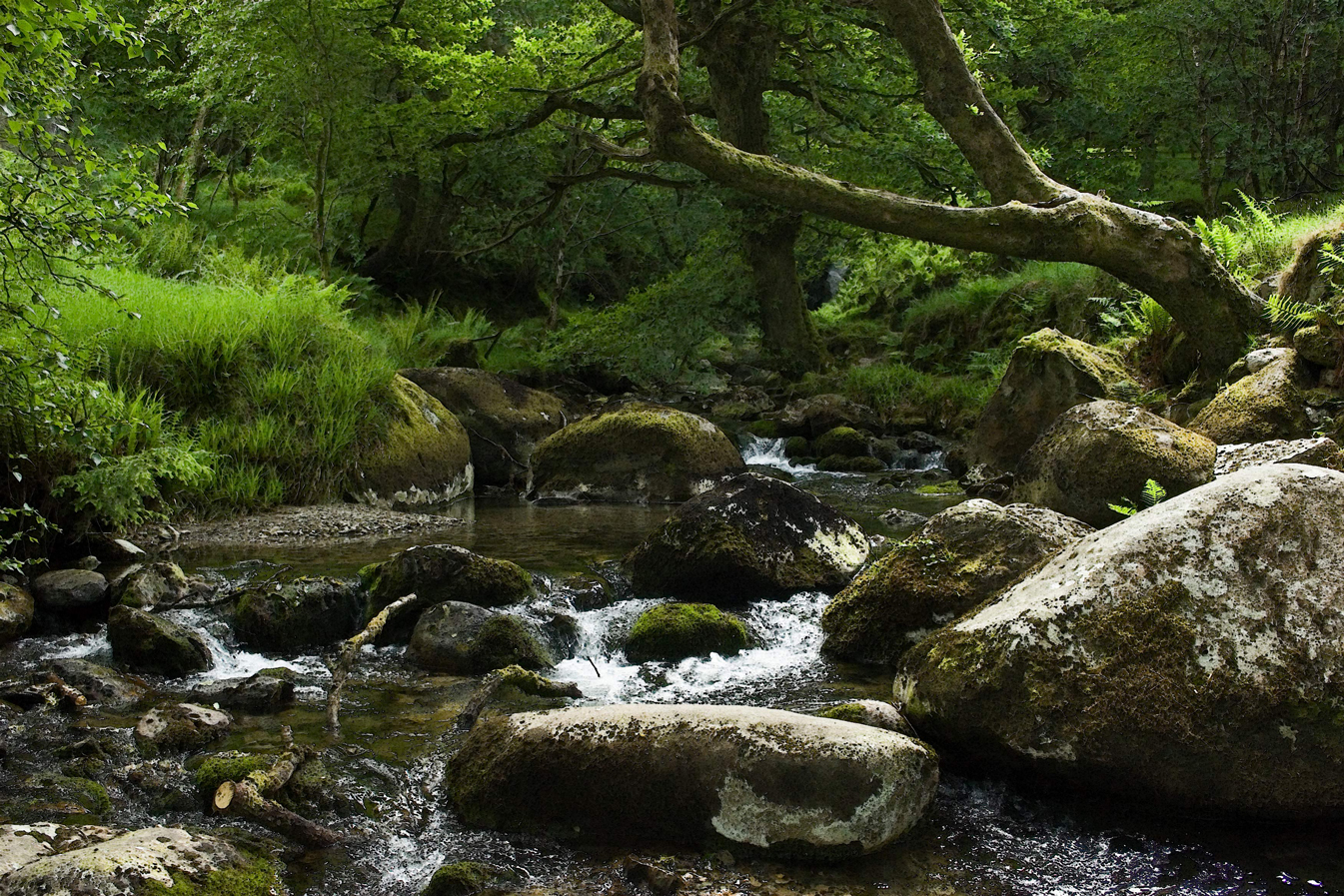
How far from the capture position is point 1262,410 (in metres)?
7.76

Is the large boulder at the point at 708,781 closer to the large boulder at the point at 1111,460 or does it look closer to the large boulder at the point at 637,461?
the large boulder at the point at 1111,460

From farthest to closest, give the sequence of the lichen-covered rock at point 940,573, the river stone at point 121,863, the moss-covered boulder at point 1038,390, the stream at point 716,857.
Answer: the moss-covered boulder at point 1038,390
the lichen-covered rock at point 940,573
the stream at point 716,857
the river stone at point 121,863

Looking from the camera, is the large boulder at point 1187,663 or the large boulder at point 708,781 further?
the large boulder at point 1187,663

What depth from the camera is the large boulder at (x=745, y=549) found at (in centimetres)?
699

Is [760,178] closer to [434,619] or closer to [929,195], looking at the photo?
[434,619]

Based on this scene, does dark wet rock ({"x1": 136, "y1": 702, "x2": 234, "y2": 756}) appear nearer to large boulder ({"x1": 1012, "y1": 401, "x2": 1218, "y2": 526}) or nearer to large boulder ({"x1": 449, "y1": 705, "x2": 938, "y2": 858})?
large boulder ({"x1": 449, "y1": 705, "x2": 938, "y2": 858})

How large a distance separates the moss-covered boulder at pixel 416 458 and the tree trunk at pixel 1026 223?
176 inches

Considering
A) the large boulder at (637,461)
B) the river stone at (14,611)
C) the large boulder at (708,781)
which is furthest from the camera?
the large boulder at (637,461)

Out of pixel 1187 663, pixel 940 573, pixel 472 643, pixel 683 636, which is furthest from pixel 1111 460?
pixel 472 643

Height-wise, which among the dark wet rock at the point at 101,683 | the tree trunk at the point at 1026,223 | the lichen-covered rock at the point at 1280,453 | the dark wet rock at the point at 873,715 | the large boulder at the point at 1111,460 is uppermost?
the tree trunk at the point at 1026,223

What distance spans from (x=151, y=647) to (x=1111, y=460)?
21.8 ft

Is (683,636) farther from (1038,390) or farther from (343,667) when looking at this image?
(1038,390)

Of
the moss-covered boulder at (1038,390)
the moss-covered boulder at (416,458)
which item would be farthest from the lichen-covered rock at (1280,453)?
the moss-covered boulder at (416,458)

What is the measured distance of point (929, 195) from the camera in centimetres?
1598
